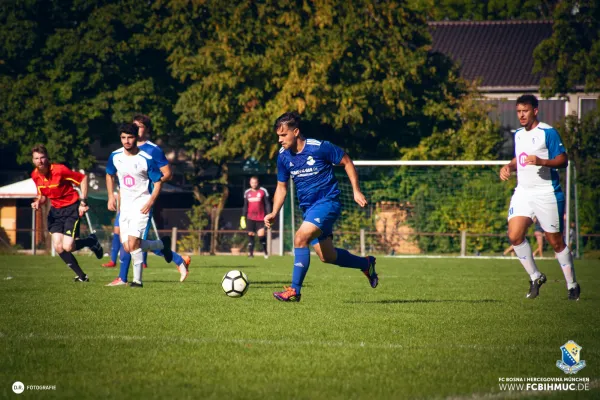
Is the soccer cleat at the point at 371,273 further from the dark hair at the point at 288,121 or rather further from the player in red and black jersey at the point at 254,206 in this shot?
the player in red and black jersey at the point at 254,206

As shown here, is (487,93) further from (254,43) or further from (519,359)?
(519,359)

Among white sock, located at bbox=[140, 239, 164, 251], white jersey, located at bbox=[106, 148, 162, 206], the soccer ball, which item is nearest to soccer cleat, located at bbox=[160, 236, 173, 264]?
white sock, located at bbox=[140, 239, 164, 251]

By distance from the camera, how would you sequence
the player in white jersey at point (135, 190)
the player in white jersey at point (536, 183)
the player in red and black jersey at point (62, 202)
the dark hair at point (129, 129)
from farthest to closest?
1. the player in red and black jersey at point (62, 202)
2. the player in white jersey at point (135, 190)
3. the dark hair at point (129, 129)
4. the player in white jersey at point (536, 183)

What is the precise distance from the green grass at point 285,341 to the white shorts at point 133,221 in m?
0.76

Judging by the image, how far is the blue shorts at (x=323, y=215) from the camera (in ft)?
33.1

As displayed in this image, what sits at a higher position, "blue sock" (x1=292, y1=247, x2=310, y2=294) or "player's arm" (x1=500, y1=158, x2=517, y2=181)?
"player's arm" (x1=500, y1=158, x2=517, y2=181)

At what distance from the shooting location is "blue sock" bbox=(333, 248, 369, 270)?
34.9ft

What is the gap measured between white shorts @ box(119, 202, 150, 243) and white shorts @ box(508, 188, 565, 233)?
15.2 ft

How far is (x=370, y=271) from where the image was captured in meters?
11.1

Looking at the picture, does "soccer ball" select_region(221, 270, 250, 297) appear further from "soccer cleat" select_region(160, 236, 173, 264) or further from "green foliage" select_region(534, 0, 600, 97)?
"green foliage" select_region(534, 0, 600, 97)

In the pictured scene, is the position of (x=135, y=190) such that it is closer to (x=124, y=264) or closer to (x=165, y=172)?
(x=165, y=172)

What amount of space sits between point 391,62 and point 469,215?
5733 mm

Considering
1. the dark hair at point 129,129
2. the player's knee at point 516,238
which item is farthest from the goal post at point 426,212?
the player's knee at point 516,238

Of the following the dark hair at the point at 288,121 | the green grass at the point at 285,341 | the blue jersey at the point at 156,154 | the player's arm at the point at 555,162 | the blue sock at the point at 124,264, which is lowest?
the green grass at the point at 285,341
